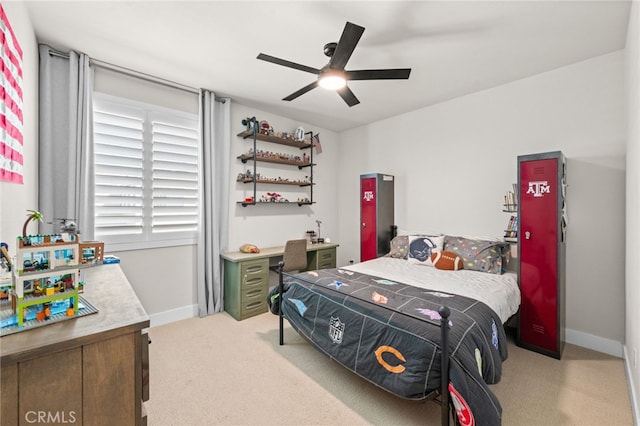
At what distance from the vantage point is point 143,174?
3.21 meters

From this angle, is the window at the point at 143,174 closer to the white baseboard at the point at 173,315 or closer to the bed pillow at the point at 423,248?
the white baseboard at the point at 173,315

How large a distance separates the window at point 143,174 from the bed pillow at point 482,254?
3.27 meters

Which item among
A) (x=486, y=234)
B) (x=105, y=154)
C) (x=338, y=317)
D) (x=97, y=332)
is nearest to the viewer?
(x=97, y=332)

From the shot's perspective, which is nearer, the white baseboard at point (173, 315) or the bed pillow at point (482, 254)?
the bed pillow at point (482, 254)

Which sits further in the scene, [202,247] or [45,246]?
[202,247]

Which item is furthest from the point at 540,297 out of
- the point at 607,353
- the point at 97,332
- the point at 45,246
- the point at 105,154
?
the point at 105,154

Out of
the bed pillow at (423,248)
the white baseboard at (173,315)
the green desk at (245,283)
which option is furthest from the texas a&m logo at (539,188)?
the white baseboard at (173,315)

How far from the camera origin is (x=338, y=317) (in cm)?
220

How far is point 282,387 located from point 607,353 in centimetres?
305

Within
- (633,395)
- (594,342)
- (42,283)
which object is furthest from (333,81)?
(594,342)

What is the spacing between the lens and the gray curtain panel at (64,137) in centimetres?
253

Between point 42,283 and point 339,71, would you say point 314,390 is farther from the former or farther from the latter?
point 339,71

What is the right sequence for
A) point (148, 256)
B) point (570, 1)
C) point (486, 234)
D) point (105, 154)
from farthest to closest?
point (486, 234), point (148, 256), point (105, 154), point (570, 1)

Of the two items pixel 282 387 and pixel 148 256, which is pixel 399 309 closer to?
pixel 282 387
